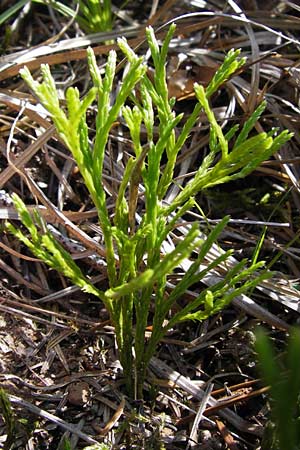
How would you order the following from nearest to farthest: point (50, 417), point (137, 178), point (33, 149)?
1. point (137, 178)
2. point (50, 417)
3. point (33, 149)

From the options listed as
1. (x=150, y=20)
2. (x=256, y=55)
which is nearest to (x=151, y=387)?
(x=256, y=55)

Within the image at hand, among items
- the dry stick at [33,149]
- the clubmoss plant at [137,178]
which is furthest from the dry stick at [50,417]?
the dry stick at [33,149]

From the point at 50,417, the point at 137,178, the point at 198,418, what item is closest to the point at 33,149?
the point at 137,178

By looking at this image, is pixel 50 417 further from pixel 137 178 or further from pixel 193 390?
pixel 137 178

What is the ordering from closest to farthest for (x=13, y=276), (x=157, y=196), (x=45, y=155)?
(x=157, y=196)
(x=13, y=276)
(x=45, y=155)

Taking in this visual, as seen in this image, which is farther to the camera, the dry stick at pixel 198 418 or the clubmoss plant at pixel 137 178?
the dry stick at pixel 198 418

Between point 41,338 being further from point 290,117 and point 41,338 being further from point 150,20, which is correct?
point 150,20

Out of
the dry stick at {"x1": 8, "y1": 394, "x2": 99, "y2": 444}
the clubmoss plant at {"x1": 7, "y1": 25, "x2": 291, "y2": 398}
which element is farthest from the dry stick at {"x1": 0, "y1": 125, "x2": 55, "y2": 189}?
the dry stick at {"x1": 8, "y1": 394, "x2": 99, "y2": 444}

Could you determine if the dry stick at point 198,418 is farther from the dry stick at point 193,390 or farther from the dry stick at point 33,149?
the dry stick at point 33,149
